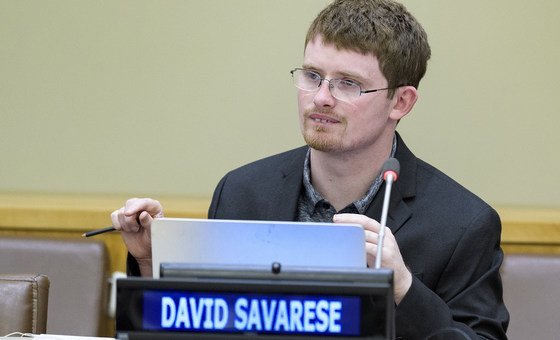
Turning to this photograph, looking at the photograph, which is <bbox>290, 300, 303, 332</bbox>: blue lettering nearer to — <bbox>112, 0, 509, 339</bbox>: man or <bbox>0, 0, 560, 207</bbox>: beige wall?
<bbox>112, 0, 509, 339</bbox>: man

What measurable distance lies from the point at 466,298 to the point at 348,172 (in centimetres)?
44

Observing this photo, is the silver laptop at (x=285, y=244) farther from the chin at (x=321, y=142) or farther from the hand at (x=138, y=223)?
the chin at (x=321, y=142)

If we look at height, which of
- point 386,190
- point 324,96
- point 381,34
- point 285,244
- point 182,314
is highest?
point 381,34

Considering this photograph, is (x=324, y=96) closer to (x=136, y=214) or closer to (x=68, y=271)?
(x=136, y=214)

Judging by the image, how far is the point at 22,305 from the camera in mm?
2312

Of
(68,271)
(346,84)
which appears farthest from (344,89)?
(68,271)

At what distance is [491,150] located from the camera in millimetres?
3381

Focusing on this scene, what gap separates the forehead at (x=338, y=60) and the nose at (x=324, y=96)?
0.03m

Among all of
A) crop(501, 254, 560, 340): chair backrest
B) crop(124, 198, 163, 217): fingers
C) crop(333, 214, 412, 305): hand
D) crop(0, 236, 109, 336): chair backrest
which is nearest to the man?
crop(124, 198, 163, 217): fingers

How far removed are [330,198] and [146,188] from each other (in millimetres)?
1089

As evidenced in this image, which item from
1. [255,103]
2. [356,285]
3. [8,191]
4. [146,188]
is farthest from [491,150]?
[356,285]

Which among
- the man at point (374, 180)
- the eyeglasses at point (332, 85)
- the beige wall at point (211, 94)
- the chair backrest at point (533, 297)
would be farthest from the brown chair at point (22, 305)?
the chair backrest at point (533, 297)

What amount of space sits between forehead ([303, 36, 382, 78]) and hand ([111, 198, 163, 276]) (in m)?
0.51

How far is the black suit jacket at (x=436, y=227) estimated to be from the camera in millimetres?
2336
